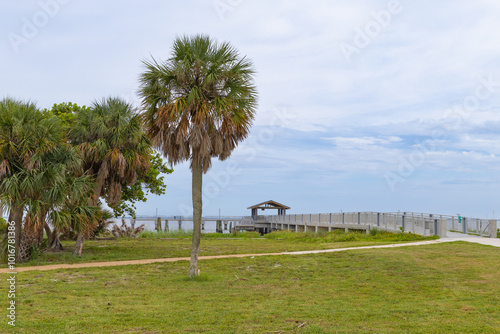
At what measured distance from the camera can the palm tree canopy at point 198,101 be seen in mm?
12719

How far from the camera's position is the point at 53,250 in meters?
21.1

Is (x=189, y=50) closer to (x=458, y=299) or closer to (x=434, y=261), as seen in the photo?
(x=458, y=299)

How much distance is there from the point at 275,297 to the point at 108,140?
12.7m

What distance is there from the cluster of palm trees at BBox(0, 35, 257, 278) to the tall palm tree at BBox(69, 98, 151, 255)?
0.14 feet

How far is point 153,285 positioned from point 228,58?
668 centimetres

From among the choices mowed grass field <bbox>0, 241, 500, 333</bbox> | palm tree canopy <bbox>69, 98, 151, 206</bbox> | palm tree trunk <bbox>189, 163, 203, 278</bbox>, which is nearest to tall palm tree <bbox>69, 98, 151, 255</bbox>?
palm tree canopy <bbox>69, 98, 151, 206</bbox>

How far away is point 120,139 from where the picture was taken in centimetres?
1981

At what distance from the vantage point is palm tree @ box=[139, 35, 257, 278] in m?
12.7

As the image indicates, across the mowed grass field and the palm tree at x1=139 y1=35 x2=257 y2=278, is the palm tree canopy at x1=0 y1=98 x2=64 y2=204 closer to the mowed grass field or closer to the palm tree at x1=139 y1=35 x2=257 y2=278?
the mowed grass field

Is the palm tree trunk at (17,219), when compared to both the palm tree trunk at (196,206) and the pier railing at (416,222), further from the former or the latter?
the pier railing at (416,222)

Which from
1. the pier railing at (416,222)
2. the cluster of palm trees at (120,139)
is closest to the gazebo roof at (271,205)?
the pier railing at (416,222)

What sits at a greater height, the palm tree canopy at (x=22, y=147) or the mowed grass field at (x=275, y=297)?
the palm tree canopy at (x=22, y=147)

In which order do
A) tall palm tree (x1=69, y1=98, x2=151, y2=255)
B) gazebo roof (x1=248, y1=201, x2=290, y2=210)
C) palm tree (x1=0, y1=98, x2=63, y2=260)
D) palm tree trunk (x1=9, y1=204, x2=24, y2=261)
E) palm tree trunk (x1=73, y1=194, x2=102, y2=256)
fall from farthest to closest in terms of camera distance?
1. gazebo roof (x1=248, y1=201, x2=290, y2=210)
2. tall palm tree (x1=69, y1=98, x2=151, y2=255)
3. palm tree trunk (x1=73, y1=194, x2=102, y2=256)
4. palm tree trunk (x1=9, y1=204, x2=24, y2=261)
5. palm tree (x1=0, y1=98, x2=63, y2=260)

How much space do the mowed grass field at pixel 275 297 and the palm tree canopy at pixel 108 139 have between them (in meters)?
6.13
